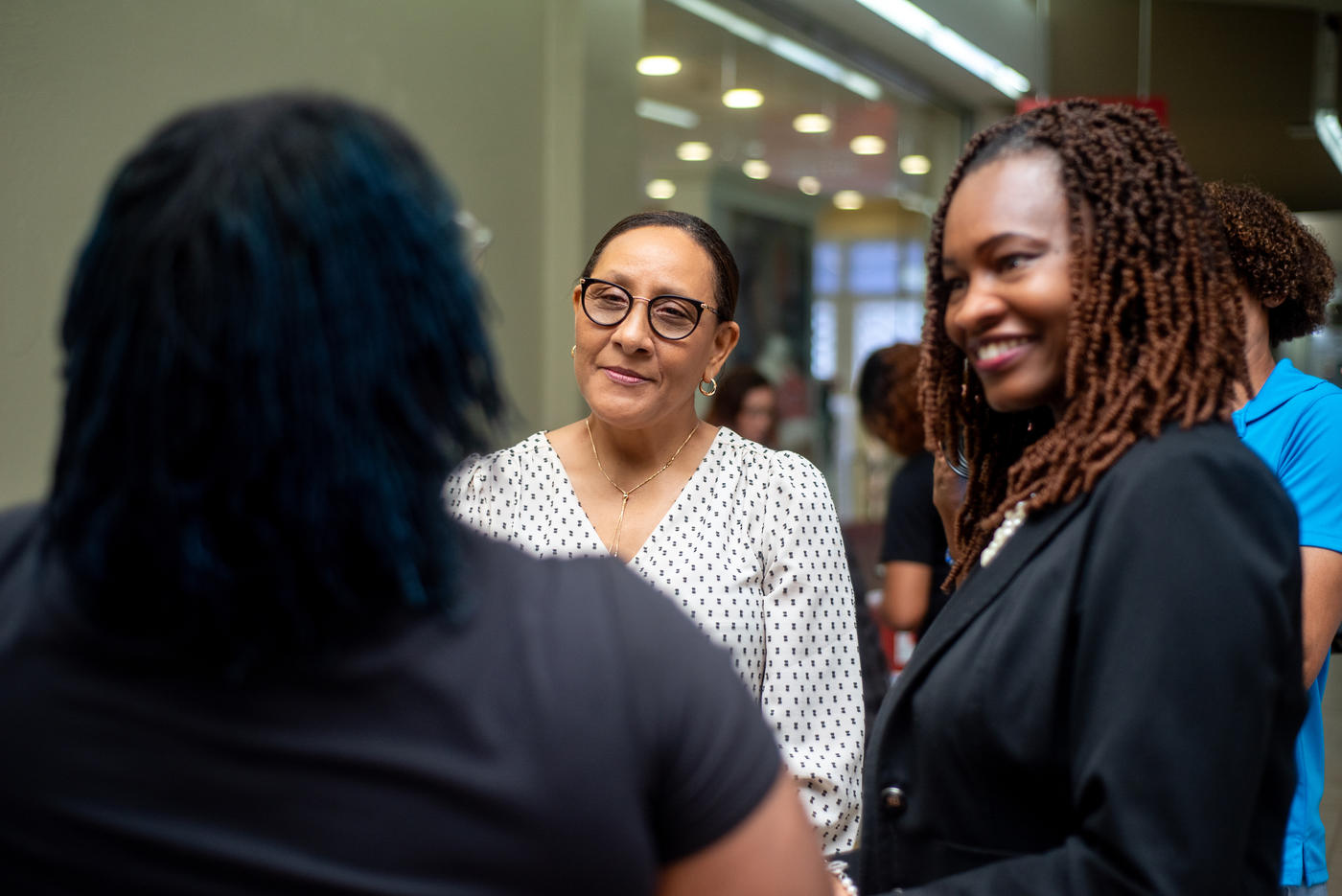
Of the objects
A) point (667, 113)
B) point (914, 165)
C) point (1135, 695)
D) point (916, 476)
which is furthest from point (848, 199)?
point (1135, 695)

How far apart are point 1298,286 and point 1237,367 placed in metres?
1.30

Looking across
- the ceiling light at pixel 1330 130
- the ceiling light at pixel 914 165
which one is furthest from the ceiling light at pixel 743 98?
the ceiling light at pixel 1330 130

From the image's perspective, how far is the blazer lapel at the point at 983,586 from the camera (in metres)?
1.20

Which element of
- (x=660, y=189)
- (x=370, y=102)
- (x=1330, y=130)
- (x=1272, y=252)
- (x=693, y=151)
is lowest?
(x=1272, y=252)

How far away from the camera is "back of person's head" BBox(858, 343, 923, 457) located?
149 inches

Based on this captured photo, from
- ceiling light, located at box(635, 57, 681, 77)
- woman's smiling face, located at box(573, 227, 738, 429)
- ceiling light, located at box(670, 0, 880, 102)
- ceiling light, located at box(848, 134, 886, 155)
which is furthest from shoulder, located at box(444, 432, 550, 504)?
ceiling light, located at box(848, 134, 886, 155)

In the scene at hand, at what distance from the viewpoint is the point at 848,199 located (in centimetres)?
827

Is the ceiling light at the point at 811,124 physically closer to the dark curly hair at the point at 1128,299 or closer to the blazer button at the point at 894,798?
the dark curly hair at the point at 1128,299

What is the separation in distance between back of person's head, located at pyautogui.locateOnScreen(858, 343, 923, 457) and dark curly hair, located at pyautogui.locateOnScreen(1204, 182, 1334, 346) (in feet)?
4.64

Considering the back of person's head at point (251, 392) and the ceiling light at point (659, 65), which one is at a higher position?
the ceiling light at point (659, 65)

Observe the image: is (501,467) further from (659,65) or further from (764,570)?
(659,65)

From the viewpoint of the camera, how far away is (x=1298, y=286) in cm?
233

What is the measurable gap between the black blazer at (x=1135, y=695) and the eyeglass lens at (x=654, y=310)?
1090 millimetres

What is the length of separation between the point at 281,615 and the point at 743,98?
656cm
